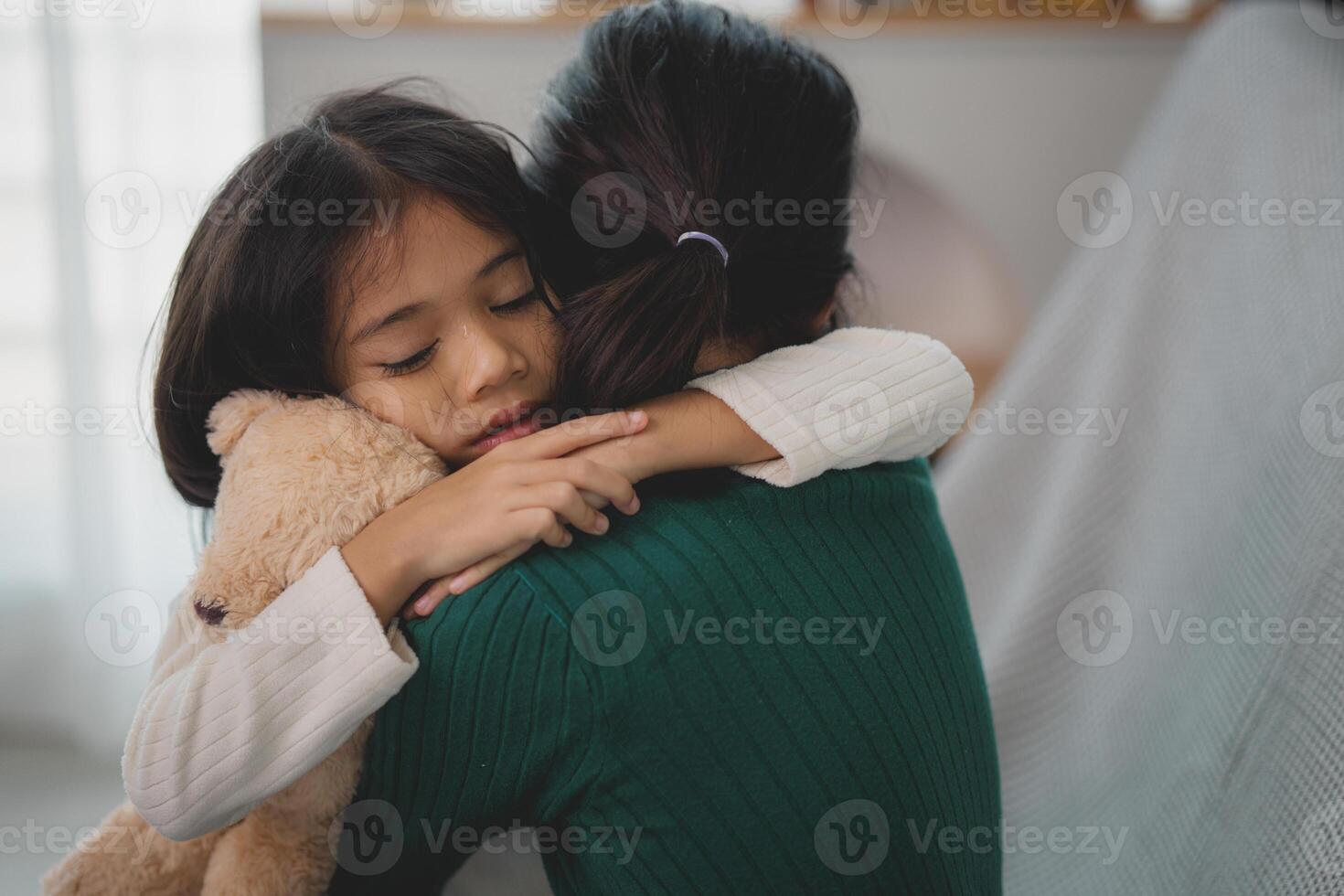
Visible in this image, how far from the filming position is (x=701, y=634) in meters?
0.75

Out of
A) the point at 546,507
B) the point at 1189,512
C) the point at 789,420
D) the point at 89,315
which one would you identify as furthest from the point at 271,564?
the point at 89,315

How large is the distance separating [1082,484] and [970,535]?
18cm

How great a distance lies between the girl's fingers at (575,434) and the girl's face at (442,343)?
4.3 inches

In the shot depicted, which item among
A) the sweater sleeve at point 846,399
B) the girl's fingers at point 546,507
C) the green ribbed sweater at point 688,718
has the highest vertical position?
the sweater sleeve at point 846,399

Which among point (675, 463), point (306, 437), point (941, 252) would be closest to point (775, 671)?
point (675, 463)

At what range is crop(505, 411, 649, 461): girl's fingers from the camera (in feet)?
2.59

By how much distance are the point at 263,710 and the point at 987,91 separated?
9.04 feet

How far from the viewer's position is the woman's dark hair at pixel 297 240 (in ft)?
2.96

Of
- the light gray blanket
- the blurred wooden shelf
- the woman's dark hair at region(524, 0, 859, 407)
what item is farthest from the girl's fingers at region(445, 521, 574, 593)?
the blurred wooden shelf

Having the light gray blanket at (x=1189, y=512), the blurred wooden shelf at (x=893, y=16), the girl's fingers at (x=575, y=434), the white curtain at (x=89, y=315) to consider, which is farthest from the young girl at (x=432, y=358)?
the blurred wooden shelf at (x=893, y=16)

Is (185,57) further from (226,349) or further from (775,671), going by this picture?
(775,671)

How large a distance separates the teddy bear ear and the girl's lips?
16cm

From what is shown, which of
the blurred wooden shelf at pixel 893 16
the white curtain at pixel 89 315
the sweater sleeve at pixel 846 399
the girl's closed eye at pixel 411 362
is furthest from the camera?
the blurred wooden shelf at pixel 893 16

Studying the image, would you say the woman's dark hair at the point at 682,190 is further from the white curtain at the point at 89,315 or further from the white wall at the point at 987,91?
the white wall at the point at 987,91
